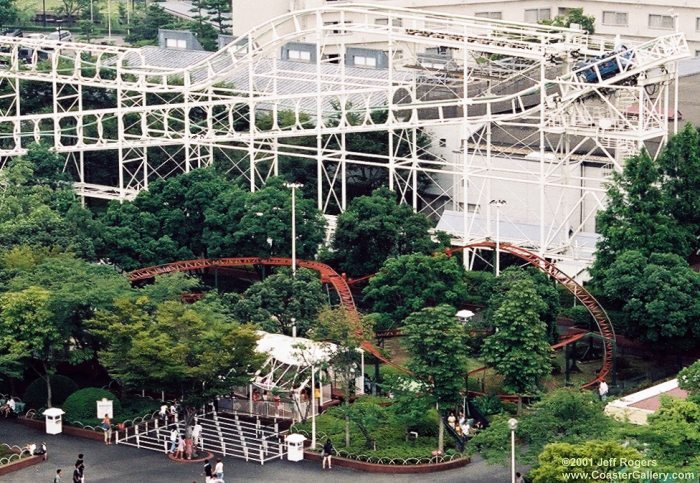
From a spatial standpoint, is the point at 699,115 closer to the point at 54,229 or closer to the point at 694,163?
the point at 694,163

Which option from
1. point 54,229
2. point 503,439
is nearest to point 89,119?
point 54,229

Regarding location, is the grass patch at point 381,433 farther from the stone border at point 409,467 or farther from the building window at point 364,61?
the building window at point 364,61

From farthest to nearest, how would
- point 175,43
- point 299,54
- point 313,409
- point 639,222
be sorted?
point 175,43
point 299,54
point 639,222
point 313,409

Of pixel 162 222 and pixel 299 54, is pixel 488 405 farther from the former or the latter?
pixel 299 54

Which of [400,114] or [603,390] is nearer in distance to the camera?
[603,390]

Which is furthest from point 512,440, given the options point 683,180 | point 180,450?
point 683,180

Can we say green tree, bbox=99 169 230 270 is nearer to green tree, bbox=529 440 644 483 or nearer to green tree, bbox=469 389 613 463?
green tree, bbox=469 389 613 463
